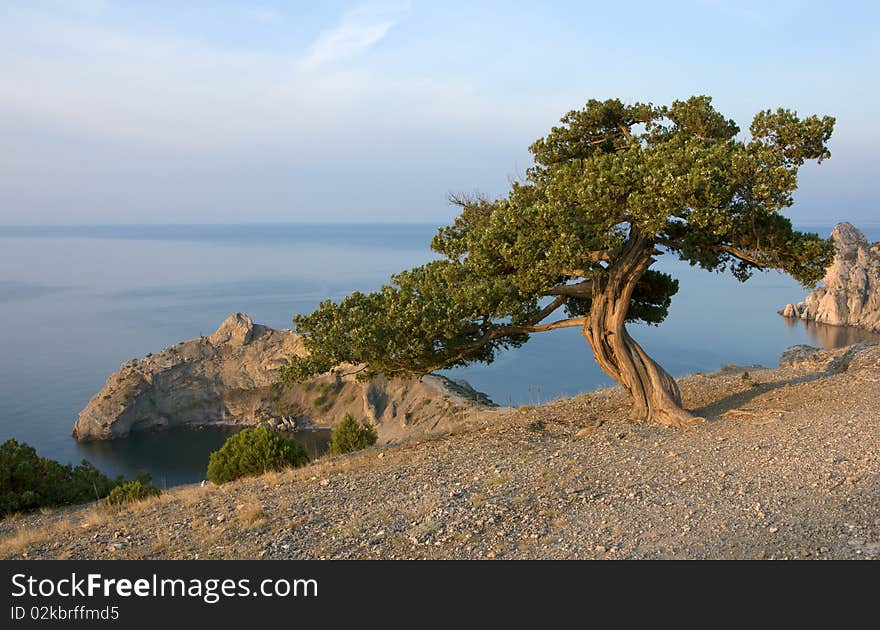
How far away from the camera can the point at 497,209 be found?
14070 mm

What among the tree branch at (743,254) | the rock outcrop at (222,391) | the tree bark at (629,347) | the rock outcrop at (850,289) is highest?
the rock outcrop at (850,289)

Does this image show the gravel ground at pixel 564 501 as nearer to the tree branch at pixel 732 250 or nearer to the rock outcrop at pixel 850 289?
the tree branch at pixel 732 250

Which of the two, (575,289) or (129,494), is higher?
(575,289)

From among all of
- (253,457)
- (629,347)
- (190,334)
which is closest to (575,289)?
(629,347)

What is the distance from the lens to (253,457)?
17938 millimetres

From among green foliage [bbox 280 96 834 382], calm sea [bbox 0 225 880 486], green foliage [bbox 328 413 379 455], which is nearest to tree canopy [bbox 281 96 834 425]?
green foliage [bbox 280 96 834 382]

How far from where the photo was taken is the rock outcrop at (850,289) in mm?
86062

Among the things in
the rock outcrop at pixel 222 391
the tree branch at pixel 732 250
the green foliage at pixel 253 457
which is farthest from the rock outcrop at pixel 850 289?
the green foliage at pixel 253 457

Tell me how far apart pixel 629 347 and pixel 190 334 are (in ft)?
251

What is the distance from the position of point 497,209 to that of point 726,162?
14.8ft

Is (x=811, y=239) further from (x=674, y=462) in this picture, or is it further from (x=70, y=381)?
(x=70, y=381)

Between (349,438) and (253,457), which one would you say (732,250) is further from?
(349,438)

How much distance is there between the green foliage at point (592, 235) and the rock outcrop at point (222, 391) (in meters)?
38.6
